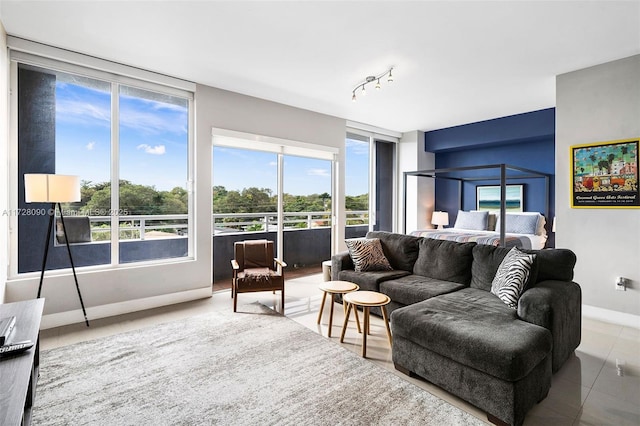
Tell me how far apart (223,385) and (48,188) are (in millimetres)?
2378

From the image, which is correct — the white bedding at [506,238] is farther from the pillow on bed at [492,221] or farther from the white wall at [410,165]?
the white wall at [410,165]

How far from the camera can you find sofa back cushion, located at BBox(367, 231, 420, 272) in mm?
3752

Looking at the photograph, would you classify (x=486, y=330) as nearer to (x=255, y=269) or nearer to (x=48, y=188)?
(x=255, y=269)

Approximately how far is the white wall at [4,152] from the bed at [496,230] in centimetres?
502

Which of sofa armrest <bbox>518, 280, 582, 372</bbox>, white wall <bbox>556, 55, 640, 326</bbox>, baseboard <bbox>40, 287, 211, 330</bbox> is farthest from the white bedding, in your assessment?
baseboard <bbox>40, 287, 211, 330</bbox>

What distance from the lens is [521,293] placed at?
2.37 m

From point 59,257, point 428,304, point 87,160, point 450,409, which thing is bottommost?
point 450,409

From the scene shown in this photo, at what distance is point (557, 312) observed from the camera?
2.16m

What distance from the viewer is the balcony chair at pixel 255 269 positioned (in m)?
3.60

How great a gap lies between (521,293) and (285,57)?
10.2 feet

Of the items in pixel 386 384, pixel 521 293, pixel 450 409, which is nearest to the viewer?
pixel 450 409

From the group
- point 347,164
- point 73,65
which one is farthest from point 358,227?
point 73,65

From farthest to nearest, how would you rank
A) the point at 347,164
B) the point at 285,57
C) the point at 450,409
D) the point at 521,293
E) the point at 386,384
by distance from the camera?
the point at 347,164, the point at 285,57, the point at 521,293, the point at 386,384, the point at 450,409

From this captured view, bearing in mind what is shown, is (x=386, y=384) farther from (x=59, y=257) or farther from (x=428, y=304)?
(x=59, y=257)
